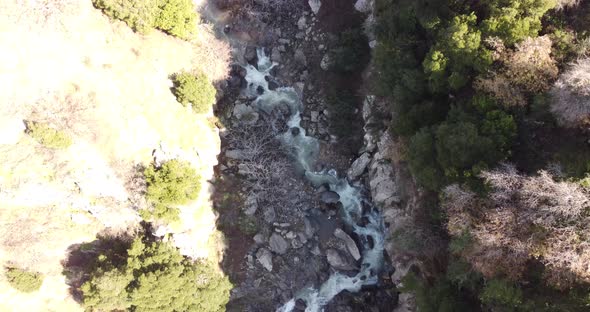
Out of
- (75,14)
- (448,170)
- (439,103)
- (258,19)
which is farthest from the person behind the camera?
(258,19)

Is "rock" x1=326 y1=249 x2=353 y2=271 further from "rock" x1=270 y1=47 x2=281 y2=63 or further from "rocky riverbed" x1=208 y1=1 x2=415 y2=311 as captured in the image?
"rock" x1=270 y1=47 x2=281 y2=63

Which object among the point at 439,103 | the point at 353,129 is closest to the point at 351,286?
the point at 353,129

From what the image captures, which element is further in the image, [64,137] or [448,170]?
[64,137]

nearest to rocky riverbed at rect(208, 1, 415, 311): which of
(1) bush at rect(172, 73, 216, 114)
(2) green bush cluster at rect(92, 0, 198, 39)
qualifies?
(1) bush at rect(172, 73, 216, 114)

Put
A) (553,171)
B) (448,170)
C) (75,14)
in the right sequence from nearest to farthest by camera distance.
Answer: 1. (553,171)
2. (448,170)
3. (75,14)

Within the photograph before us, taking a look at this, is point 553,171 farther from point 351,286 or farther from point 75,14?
point 75,14

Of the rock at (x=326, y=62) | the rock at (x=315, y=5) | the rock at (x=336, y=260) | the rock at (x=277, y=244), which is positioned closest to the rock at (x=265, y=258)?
the rock at (x=277, y=244)
